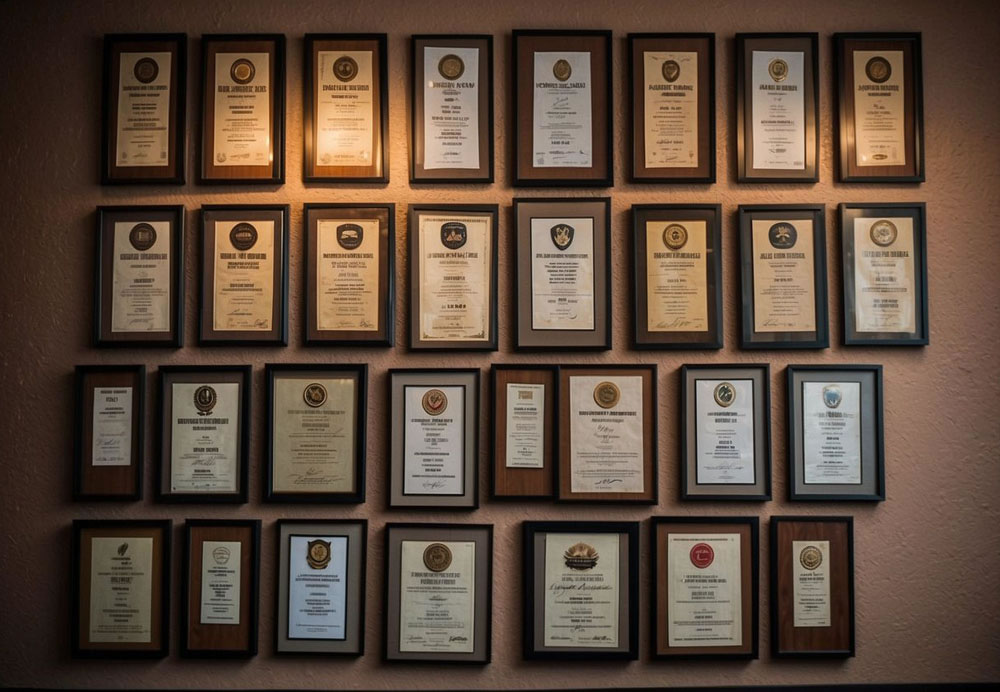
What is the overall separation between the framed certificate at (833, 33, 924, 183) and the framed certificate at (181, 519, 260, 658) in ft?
7.14

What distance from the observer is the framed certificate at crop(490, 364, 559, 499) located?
2418 millimetres

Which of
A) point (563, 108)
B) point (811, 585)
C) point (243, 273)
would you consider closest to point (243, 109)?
point (243, 273)

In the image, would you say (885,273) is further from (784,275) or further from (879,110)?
(879,110)

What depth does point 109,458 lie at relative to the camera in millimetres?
2436

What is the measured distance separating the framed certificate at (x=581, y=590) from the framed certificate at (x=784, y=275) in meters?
0.74

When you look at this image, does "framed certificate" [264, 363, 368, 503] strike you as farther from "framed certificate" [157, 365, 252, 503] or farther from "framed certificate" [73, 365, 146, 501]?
"framed certificate" [73, 365, 146, 501]

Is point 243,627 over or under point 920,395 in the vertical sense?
under

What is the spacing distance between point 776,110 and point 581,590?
5.26ft

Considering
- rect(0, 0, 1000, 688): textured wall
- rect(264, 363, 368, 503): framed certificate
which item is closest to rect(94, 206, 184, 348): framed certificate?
rect(0, 0, 1000, 688): textured wall

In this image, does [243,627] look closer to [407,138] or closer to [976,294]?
[407,138]

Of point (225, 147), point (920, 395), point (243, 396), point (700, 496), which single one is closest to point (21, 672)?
point (243, 396)

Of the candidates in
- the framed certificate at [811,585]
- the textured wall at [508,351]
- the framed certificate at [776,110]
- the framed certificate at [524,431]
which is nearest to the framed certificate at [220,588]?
the textured wall at [508,351]

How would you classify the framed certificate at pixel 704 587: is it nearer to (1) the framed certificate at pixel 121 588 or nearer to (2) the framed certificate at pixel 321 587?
(2) the framed certificate at pixel 321 587

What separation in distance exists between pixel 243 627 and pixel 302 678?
24 cm
